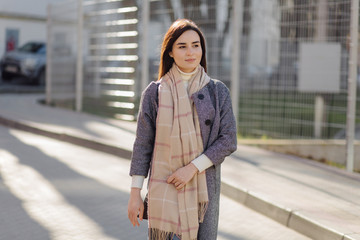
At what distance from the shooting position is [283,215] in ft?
22.3

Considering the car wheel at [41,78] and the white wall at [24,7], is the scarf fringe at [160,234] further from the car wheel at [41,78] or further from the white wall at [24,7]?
the white wall at [24,7]

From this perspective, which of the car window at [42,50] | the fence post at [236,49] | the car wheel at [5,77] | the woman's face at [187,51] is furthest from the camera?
the car window at [42,50]

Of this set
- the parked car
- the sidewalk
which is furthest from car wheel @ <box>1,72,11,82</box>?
the sidewalk

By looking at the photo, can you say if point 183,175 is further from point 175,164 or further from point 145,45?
point 145,45

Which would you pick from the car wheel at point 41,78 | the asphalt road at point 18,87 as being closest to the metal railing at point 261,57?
the asphalt road at point 18,87

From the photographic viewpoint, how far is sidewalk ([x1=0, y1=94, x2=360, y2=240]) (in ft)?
21.2

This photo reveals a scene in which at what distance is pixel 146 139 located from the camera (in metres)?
3.83

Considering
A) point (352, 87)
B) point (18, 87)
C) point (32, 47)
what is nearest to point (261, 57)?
point (352, 87)

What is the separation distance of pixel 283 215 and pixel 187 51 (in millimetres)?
3395

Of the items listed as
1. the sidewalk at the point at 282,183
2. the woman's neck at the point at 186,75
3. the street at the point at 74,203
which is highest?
the woman's neck at the point at 186,75

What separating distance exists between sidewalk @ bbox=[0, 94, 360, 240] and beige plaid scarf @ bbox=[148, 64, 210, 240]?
2447 millimetres

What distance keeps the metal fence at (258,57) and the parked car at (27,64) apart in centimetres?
850

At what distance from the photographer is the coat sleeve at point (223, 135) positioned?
3727 mm

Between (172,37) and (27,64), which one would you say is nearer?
(172,37)
